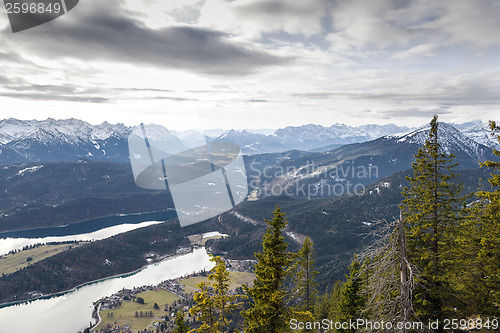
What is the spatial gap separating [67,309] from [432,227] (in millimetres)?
180252

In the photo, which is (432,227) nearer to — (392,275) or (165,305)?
(392,275)

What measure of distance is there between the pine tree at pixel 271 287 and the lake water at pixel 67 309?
5383 inches

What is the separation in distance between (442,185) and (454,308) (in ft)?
28.4

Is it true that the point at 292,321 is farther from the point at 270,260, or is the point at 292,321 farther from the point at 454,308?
the point at 454,308

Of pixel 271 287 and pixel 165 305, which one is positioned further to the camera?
pixel 165 305

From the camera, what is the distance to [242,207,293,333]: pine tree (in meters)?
18.4

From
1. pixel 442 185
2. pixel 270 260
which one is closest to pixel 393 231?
pixel 270 260

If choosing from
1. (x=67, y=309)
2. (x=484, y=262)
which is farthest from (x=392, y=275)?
(x=67, y=309)

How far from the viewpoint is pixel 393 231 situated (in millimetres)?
12062

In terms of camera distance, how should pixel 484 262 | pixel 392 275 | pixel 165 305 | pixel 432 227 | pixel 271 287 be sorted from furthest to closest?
pixel 165 305, pixel 432 227, pixel 484 262, pixel 271 287, pixel 392 275

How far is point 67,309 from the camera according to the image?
149 metres

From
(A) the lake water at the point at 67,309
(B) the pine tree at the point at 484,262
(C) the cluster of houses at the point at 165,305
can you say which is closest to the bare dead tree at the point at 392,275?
(B) the pine tree at the point at 484,262

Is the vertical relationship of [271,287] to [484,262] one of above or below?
below

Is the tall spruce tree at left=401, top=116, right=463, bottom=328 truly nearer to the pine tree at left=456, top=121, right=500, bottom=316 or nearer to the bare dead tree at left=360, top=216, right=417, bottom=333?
the pine tree at left=456, top=121, right=500, bottom=316
